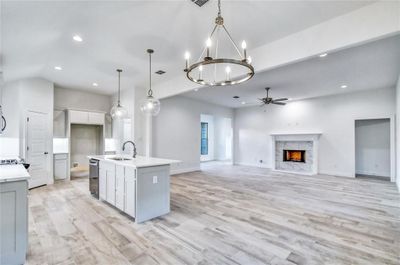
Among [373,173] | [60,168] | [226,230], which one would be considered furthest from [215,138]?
[226,230]

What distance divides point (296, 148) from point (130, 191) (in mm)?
7238

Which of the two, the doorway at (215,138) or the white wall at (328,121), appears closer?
the white wall at (328,121)

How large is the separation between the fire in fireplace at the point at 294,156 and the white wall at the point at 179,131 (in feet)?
12.7

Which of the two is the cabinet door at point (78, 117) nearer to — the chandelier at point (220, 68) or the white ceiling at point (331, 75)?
the white ceiling at point (331, 75)

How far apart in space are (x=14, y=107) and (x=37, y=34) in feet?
11.4

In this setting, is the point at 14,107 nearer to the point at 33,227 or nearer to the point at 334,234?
the point at 33,227

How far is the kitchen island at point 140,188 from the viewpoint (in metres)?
3.17

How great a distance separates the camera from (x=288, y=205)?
406cm

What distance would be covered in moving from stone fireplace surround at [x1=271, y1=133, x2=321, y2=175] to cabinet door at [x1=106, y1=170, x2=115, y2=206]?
22.5 feet

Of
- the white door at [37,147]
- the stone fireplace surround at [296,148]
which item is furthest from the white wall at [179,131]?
the stone fireplace surround at [296,148]

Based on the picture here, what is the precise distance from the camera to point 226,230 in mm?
2961

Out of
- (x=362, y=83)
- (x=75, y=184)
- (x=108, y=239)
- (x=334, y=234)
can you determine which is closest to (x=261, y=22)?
(x=334, y=234)

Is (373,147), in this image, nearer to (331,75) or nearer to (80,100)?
(331,75)

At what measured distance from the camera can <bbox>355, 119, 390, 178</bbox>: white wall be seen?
6898 millimetres
